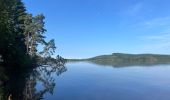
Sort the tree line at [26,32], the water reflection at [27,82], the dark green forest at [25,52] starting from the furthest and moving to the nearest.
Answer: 1. the tree line at [26,32]
2. the dark green forest at [25,52]
3. the water reflection at [27,82]

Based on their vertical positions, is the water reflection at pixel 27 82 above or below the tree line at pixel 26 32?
below

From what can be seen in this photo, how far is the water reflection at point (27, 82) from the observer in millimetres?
26350

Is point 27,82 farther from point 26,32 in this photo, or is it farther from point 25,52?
point 26,32

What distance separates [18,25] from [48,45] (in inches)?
455

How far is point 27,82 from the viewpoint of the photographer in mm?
41344

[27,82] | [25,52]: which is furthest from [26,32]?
[27,82]

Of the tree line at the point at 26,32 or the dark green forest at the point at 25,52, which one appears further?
the tree line at the point at 26,32

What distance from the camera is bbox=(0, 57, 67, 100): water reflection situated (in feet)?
86.5

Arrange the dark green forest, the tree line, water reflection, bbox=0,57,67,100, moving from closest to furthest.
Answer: water reflection, bbox=0,57,67,100
the dark green forest
the tree line

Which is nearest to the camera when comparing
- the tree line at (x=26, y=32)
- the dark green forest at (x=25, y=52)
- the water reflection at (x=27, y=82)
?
the water reflection at (x=27, y=82)

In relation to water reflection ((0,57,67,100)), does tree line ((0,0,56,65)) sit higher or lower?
higher

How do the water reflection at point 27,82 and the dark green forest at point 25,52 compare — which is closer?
the water reflection at point 27,82

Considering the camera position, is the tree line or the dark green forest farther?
the tree line

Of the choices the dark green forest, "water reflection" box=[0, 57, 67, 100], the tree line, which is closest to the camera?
"water reflection" box=[0, 57, 67, 100]
